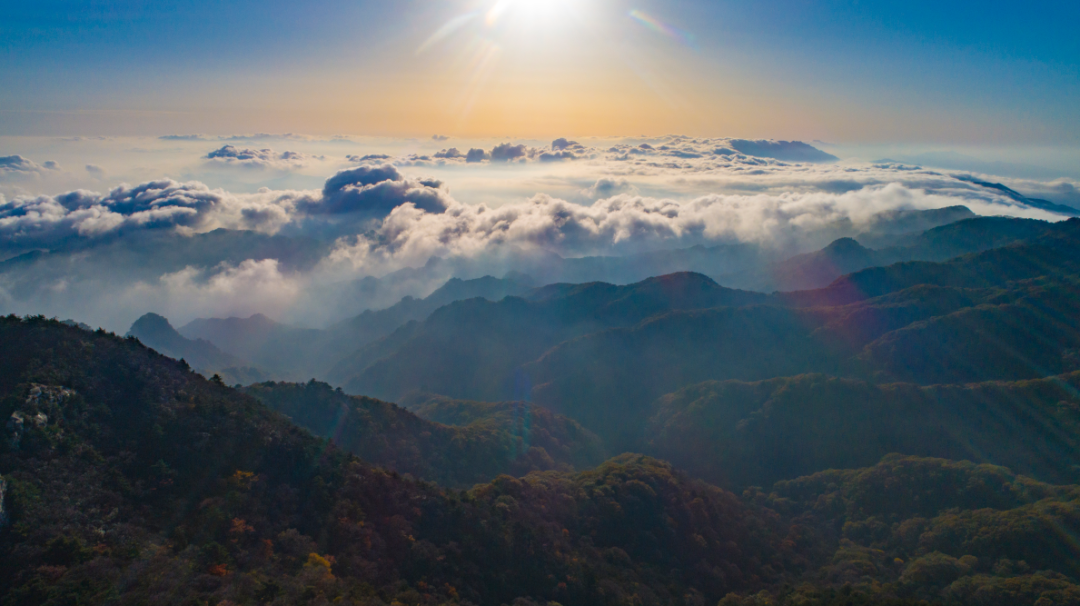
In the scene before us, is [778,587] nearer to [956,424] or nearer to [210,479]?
[210,479]

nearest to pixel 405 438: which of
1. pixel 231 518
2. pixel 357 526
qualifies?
pixel 357 526

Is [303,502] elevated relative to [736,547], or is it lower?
elevated

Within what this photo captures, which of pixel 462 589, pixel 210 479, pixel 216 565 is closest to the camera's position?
pixel 216 565

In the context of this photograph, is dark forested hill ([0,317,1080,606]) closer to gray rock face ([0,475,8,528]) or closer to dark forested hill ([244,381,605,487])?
gray rock face ([0,475,8,528])

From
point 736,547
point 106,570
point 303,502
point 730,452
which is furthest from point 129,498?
point 730,452

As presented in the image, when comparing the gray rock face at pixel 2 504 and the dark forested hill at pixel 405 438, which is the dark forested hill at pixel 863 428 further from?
the gray rock face at pixel 2 504

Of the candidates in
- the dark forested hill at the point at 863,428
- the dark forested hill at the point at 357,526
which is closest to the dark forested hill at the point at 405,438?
the dark forested hill at the point at 357,526

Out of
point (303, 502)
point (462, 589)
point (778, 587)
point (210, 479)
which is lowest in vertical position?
point (778, 587)

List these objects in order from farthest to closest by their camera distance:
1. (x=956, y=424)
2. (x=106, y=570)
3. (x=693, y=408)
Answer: (x=693, y=408)
(x=956, y=424)
(x=106, y=570)
